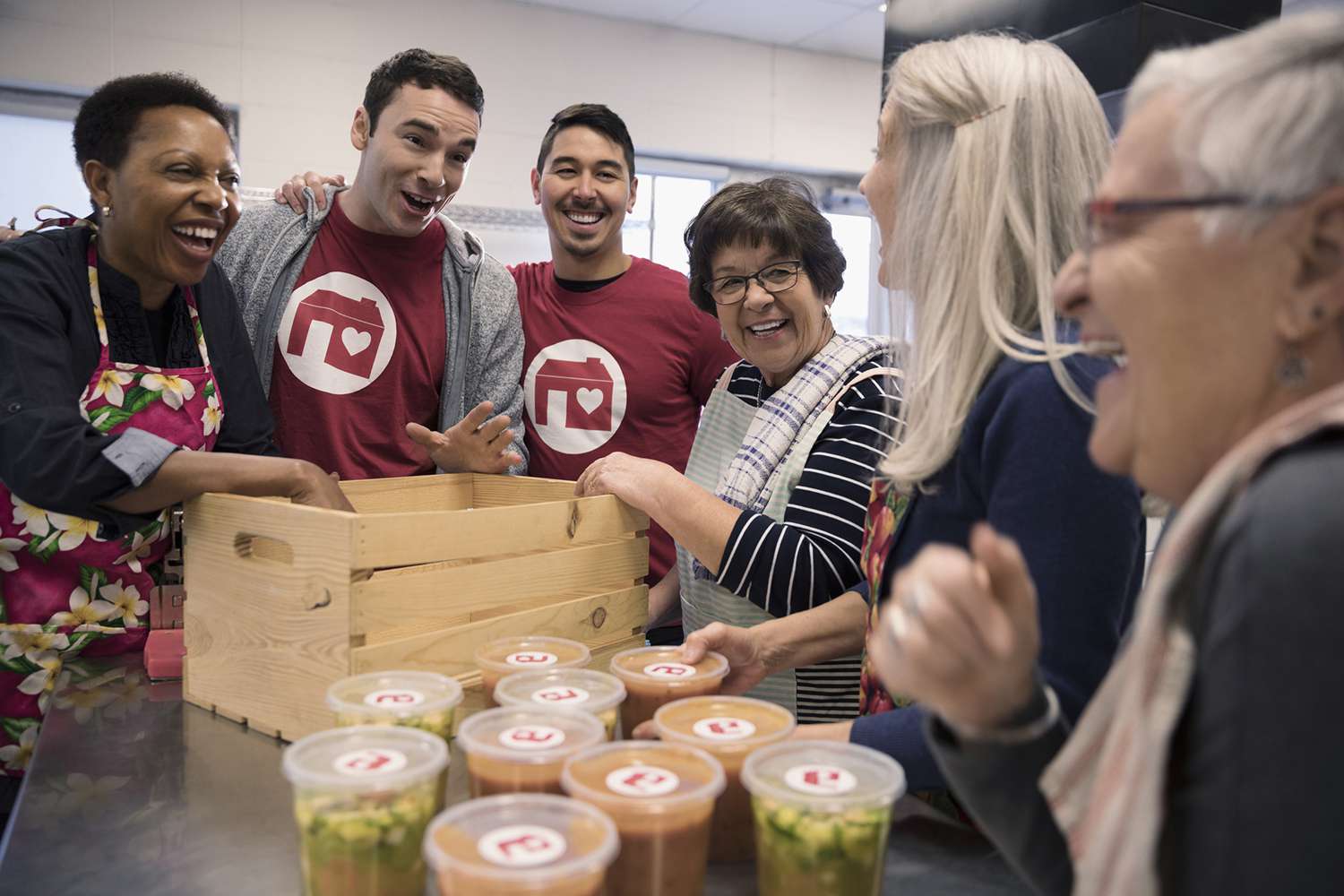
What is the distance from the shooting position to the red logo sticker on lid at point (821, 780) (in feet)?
Answer: 3.03

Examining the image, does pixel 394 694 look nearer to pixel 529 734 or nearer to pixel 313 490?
pixel 529 734

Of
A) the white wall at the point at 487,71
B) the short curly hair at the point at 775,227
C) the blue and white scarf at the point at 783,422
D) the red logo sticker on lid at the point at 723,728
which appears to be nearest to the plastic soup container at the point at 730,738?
the red logo sticker on lid at the point at 723,728

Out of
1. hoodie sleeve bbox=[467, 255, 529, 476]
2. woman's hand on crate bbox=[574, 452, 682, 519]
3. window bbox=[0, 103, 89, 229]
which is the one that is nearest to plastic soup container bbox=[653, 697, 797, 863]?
woman's hand on crate bbox=[574, 452, 682, 519]

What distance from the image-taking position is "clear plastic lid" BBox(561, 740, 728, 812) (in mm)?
900

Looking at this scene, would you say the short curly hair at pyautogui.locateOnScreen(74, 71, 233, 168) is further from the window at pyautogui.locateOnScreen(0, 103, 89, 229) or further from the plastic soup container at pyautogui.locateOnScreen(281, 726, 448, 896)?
the window at pyautogui.locateOnScreen(0, 103, 89, 229)

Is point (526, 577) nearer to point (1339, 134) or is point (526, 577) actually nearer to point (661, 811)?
point (661, 811)

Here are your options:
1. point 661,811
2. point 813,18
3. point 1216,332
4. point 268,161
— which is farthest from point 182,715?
point 813,18

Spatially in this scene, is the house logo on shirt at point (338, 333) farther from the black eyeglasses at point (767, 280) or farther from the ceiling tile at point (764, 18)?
the ceiling tile at point (764, 18)

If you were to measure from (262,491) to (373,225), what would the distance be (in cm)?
102

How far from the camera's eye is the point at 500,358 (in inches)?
96.2

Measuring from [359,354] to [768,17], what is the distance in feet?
15.2

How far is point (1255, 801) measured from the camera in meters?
0.59

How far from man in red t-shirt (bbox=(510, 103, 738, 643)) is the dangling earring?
Answer: 1.79 m

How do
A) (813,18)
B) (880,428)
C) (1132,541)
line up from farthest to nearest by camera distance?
(813,18)
(880,428)
(1132,541)
